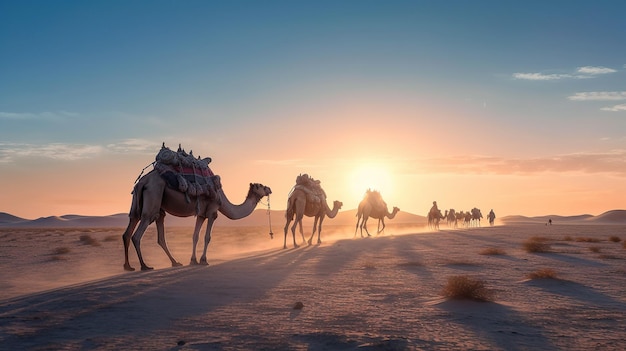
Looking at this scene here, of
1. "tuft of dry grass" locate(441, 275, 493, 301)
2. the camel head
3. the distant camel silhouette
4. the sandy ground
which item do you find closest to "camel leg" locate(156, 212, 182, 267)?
the sandy ground

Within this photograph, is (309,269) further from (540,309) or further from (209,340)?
(209,340)

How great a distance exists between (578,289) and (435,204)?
4893 centimetres

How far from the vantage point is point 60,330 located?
6820mm

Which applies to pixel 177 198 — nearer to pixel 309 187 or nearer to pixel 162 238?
pixel 162 238

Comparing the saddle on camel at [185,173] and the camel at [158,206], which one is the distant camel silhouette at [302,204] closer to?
the camel at [158,206]

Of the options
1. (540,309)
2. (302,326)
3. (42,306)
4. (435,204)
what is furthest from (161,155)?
(435,204)

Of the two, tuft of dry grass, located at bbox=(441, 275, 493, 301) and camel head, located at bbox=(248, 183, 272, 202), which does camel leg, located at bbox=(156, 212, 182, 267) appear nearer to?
camel head, located at bbox=(248, 183, 272, 202)

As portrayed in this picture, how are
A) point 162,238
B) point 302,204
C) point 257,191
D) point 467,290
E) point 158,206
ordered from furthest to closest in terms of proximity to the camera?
point 302,204 < point 257,191 < point 162,238 < point 158,206 < point 467,290

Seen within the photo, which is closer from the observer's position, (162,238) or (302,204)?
(162,238)

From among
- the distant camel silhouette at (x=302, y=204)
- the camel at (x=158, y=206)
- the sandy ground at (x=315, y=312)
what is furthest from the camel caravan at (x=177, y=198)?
the distant camel silhouette at (x=302, y=204)

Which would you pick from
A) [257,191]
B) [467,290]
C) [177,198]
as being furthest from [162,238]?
[467,290]

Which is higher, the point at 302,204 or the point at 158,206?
the point at 302,204

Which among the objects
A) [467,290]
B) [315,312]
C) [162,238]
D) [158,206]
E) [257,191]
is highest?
[257,191]

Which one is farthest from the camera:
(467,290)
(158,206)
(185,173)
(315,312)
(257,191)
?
(257,191)
